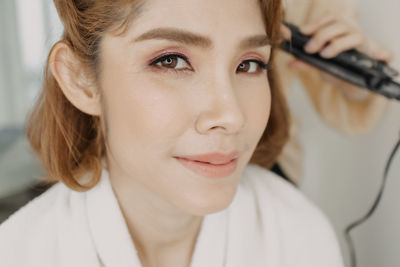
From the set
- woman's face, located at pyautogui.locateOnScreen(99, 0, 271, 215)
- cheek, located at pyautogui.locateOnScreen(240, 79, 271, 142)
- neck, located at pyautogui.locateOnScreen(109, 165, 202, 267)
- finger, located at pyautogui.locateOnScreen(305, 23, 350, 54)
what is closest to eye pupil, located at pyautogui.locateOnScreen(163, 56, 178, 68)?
woman's face, located at pyautogui.locateOnScreen(99, 0, 271, 215)

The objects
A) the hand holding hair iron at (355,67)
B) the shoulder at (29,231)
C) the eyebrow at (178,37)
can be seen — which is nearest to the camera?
the eyebrow at (178,37)

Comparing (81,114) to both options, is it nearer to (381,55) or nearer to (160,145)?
(160,145)

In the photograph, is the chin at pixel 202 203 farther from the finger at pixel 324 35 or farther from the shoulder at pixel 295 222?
the finger at pixel 324 35

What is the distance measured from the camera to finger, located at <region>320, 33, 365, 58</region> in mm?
860

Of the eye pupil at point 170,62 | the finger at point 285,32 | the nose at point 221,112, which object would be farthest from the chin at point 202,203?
the finger at point 285,32

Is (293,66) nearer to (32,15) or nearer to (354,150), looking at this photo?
(354,150)

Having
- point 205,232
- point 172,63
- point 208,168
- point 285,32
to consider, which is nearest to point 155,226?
point 205,232

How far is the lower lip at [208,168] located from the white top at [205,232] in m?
0.21

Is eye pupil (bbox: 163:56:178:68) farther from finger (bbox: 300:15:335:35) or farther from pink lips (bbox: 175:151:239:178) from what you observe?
finger (bbox: 300:15:335:35)

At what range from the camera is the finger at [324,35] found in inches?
34.0

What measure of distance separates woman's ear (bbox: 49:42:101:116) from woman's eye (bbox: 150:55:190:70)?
15 centimetres

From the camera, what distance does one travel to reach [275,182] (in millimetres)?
970

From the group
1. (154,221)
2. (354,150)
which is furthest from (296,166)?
(154,221)

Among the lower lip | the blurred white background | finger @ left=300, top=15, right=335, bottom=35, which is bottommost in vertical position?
the blurred white background
